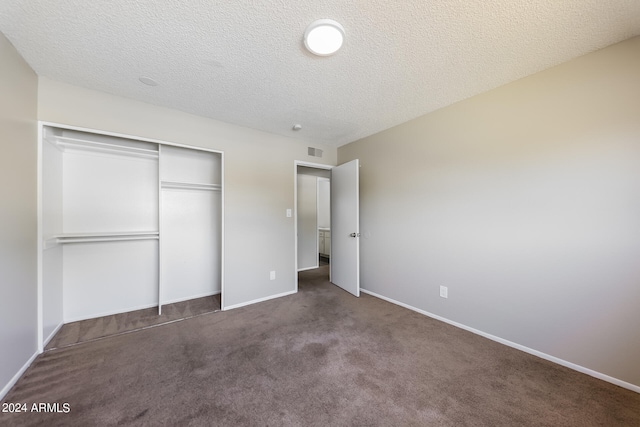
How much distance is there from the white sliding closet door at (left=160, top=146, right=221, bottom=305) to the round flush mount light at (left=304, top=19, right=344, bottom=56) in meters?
2.17

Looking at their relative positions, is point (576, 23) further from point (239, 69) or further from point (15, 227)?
point (15, 227)

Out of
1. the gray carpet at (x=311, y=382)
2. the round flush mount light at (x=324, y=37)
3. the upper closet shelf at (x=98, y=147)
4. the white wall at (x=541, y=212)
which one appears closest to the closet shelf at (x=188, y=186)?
the upper closet shelf at (x=98, y=147)

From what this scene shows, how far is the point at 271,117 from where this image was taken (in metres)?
2.86

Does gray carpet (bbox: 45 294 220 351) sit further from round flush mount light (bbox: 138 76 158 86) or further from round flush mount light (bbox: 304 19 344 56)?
round flush mount light (bbox: 304 19 344 56)

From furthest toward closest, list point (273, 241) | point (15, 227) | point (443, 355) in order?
point (273, 241), point (443, 355), point (15, 227)

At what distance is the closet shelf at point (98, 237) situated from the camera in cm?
229

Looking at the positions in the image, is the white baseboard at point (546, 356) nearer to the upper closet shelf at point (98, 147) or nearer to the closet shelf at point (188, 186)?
the closet shelf at point (188, 186)

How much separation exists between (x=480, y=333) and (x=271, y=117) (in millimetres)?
3389

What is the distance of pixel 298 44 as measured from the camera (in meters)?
1.64

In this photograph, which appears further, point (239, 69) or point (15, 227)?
point (239, 69)

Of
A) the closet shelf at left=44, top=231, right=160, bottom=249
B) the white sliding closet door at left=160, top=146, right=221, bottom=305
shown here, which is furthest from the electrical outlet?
the closet shelf at left=44, top=231, right=160, bottom=249

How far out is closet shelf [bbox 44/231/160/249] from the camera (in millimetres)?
2289

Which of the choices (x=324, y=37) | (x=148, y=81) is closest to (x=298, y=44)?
(x=324, y=37)

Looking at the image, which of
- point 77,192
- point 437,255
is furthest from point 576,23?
point 77,192
